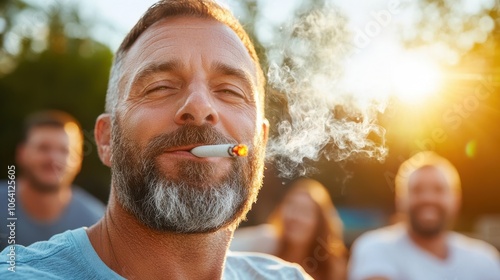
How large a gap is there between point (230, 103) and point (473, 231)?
15.7 m

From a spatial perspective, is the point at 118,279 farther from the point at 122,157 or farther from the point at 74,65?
the point at 74,65

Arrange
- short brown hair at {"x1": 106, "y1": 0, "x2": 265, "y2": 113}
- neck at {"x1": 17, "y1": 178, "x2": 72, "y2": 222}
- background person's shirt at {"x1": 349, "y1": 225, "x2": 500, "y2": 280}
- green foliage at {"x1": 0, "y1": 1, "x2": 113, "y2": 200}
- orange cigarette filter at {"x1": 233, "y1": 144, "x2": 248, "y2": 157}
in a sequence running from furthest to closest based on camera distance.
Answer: green foliage at {"x1": 0, "y1": 1, "x2": 113, "y2": 200}
background person's shirt at {"x1": 349, "y1": 225, "x2": 500, "y2": 280}
neck at {"x1": 17, "y1": 178, "x2": 72, "y2": 222}
short brown hair at {"x1": 106, "y1": 0, "x2": 265, "y2": 113}
orange cigarette filter at {"x1": 233, "y1": 144, "x2": 248, "y2": 157}

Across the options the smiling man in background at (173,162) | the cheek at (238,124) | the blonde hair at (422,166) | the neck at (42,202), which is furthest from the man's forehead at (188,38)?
the blonde hair at (422,166)

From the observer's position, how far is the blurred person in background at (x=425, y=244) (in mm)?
5406

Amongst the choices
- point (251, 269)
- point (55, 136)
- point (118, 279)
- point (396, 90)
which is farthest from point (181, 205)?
point (55, 136)

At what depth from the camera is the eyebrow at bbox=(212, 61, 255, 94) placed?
7.79ft

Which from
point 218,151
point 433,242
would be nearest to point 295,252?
point 433,242

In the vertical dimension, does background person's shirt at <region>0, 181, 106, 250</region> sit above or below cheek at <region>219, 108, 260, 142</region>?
below

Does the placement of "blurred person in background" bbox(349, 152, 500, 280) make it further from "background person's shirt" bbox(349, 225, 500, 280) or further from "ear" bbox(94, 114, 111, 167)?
"ear" bbox(94, 114, 111, 167)

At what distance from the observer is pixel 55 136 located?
5496mm

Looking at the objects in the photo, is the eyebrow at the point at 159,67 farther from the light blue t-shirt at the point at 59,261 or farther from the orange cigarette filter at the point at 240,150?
the light blue t-shirt at the point at 59,261

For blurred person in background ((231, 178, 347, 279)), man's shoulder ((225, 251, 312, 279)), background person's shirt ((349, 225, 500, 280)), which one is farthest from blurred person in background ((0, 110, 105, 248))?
man's shoulder ((225, 251, 312, 279))

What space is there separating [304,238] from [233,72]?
389cm

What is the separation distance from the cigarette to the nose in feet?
0.34
